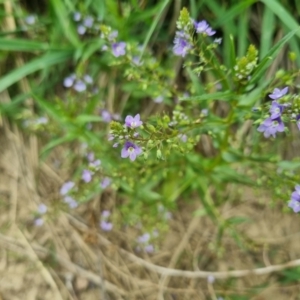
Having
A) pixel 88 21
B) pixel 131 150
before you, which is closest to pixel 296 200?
pixel 131 150

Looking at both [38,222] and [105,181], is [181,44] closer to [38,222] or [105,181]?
[105,181]

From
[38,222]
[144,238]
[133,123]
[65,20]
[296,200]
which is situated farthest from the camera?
[38,222]

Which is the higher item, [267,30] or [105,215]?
[267,30]

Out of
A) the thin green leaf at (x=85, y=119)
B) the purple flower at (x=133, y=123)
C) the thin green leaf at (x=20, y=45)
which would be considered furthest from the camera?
the thin green leaf at (x=20, y=45)

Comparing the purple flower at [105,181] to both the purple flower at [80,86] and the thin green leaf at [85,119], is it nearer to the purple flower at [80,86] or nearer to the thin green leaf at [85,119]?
the thin green leaf at [85,119]

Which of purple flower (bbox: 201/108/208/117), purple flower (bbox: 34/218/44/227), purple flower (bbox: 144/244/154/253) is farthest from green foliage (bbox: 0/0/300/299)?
purple flower (bbox: 34/218/44/227)

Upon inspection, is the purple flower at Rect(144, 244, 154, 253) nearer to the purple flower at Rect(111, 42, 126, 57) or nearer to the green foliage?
the green foliage

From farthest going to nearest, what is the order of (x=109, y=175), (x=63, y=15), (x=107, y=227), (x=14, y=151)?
(x=14, y=151) → (x=107, y=227) → (x=63, y=15) → (x=109, y=175)

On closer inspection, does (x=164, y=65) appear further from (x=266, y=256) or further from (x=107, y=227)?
(x=266, y=256)

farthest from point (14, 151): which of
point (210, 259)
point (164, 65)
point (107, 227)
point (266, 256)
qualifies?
point (266, 256)

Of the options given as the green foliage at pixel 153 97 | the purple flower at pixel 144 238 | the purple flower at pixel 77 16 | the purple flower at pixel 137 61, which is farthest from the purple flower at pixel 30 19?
the purple flower at pixel 144 238

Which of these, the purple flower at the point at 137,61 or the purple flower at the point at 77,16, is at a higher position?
the purple flower at the point at 77,16
